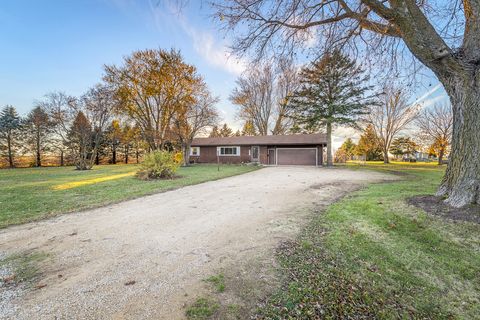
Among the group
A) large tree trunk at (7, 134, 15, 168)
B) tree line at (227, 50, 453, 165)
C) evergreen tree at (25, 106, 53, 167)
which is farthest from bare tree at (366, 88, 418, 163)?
large tree trunk at (7, 134, 15, 168)

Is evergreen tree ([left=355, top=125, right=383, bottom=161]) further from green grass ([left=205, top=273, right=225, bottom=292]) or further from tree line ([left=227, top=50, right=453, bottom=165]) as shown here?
green grass ([left=205, top=273, right=225, bottom=292])

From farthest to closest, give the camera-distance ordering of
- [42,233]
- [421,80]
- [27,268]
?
1. [421,80]
2. [42,233]
3. [27,268]

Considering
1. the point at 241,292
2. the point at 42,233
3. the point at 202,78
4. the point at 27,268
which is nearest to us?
the point at 241,292

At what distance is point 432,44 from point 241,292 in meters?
5.57

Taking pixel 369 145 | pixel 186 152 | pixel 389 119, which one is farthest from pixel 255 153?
pixel 369 145

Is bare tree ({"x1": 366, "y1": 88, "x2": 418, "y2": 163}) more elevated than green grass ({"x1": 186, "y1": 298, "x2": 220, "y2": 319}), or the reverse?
bare tree ({"x1": 366, "y1": 88, "x2": 418, "y2": 163})

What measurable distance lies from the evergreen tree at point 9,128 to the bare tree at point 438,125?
4788cm

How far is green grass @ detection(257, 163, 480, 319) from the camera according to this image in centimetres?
190

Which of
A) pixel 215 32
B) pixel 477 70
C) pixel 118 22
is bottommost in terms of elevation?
pixel 477 70

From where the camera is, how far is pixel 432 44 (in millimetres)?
3932

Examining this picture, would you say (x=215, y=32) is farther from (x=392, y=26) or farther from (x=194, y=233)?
(x=194, y=233)

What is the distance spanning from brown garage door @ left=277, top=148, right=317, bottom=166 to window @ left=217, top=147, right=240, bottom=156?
5002 millimetres

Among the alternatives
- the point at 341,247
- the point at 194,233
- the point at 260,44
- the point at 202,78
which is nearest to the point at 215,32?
the point at 260,44

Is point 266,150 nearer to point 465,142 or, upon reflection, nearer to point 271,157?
point 271,157
